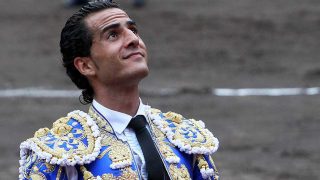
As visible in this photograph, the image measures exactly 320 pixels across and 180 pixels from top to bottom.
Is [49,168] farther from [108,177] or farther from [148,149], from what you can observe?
[148,149]

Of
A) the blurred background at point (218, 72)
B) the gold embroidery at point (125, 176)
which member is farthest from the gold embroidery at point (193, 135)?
the blurred background at point (218, 72)

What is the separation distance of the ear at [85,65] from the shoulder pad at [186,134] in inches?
12.1

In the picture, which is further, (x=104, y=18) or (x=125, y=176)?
(x=104, y=18)

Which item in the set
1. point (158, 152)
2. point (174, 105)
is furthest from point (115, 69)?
point (174, 105)

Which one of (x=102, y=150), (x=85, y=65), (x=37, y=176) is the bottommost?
(x=37, y=176)

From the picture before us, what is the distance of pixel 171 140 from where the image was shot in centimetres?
342

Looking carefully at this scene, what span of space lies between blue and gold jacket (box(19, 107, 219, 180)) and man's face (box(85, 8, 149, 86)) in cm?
19

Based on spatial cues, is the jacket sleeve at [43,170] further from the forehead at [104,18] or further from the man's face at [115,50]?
the forehead at [104,18]

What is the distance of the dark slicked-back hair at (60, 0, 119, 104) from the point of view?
336cm

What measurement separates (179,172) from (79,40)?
596 mm

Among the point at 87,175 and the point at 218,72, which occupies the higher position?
the point at 218,72

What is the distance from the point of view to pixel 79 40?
132 inches

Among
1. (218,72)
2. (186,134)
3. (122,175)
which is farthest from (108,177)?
(218,72)

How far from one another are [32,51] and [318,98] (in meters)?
4.90
